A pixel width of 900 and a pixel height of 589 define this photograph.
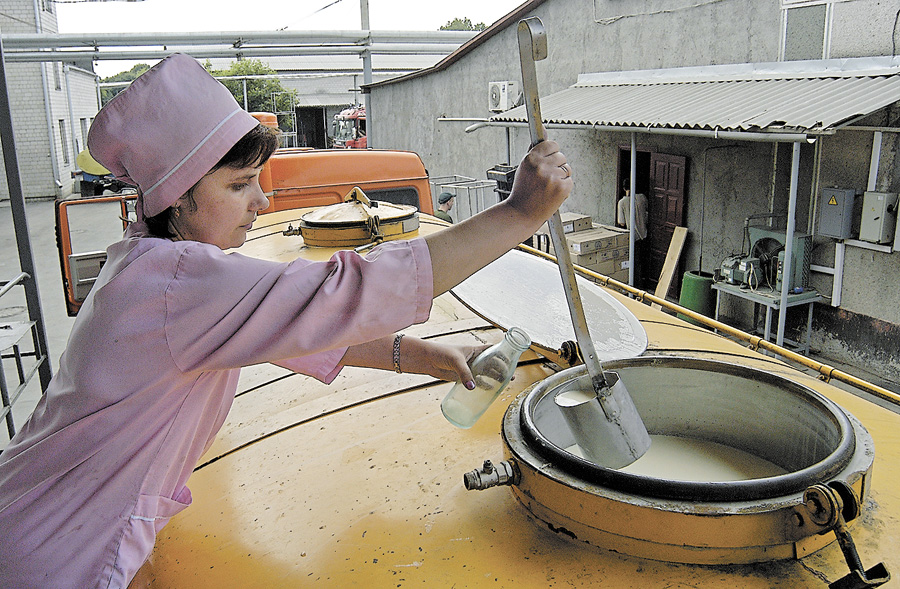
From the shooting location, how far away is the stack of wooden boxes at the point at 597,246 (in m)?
9.84

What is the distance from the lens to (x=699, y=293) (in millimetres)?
9078

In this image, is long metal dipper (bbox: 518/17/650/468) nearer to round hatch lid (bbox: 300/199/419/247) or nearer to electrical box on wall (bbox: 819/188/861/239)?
round hatch lid (bbox: 300/199/419/247)

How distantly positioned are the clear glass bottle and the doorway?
8299mm

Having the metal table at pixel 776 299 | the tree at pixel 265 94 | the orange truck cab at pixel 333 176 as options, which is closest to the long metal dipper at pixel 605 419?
the orange truck cab at pixel 333 176

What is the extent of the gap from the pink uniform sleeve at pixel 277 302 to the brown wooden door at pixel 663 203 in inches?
347

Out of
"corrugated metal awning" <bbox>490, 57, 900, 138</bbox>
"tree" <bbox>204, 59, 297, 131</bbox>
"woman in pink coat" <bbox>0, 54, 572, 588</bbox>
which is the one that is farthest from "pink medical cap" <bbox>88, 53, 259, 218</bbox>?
"tree" <bbox>204, 59, 297, 131</bbox>

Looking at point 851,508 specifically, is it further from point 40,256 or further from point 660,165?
point 40,256

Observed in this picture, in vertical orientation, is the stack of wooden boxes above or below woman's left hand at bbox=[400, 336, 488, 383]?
below

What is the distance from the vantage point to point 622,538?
154cm

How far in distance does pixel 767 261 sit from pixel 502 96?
653 cm

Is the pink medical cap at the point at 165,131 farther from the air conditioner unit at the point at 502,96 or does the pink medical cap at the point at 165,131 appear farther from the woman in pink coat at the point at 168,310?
the air conditioner unit at the point at 502,96

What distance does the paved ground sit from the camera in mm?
7016

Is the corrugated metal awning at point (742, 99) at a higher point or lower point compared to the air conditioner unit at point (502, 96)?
lower

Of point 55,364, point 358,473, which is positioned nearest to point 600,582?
point 358,473
